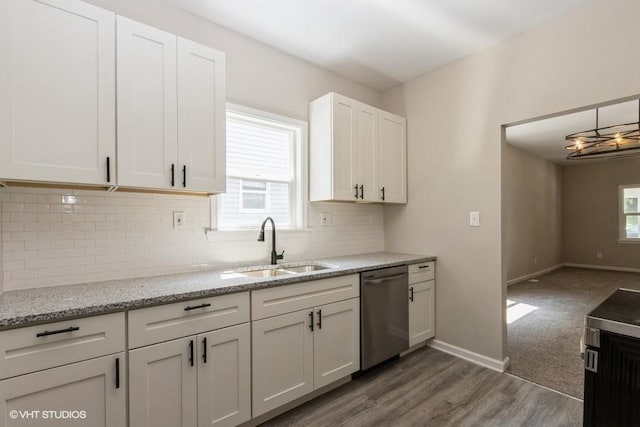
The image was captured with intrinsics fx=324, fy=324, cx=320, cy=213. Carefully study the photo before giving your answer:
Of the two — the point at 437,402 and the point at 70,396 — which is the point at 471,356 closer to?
the point at 437,402

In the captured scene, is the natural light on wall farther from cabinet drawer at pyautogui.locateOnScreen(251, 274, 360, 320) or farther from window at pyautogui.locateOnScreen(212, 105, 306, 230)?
window at pyautogui.locateOnScreen(212, 105, 306, 230)

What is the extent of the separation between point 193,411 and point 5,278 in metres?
1.20

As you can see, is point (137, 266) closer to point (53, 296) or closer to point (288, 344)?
point (53, 296)

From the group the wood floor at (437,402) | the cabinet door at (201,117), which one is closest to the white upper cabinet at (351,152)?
the cabinet door at (201,117)

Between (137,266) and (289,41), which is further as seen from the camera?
(289,41)

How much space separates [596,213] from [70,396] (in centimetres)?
1030

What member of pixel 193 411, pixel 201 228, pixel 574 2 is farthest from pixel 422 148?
pixel 193 411

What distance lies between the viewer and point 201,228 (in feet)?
7.69

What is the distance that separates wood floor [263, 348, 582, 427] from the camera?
205cm

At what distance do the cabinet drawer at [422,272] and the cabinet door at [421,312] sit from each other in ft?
0.15

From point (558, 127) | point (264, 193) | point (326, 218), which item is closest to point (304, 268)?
point (326, 218)

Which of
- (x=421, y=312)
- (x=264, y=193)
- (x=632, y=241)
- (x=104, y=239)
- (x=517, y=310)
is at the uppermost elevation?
(x=264, y=193)

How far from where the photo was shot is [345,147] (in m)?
2.87

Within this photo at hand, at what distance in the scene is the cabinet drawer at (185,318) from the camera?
1.53m
